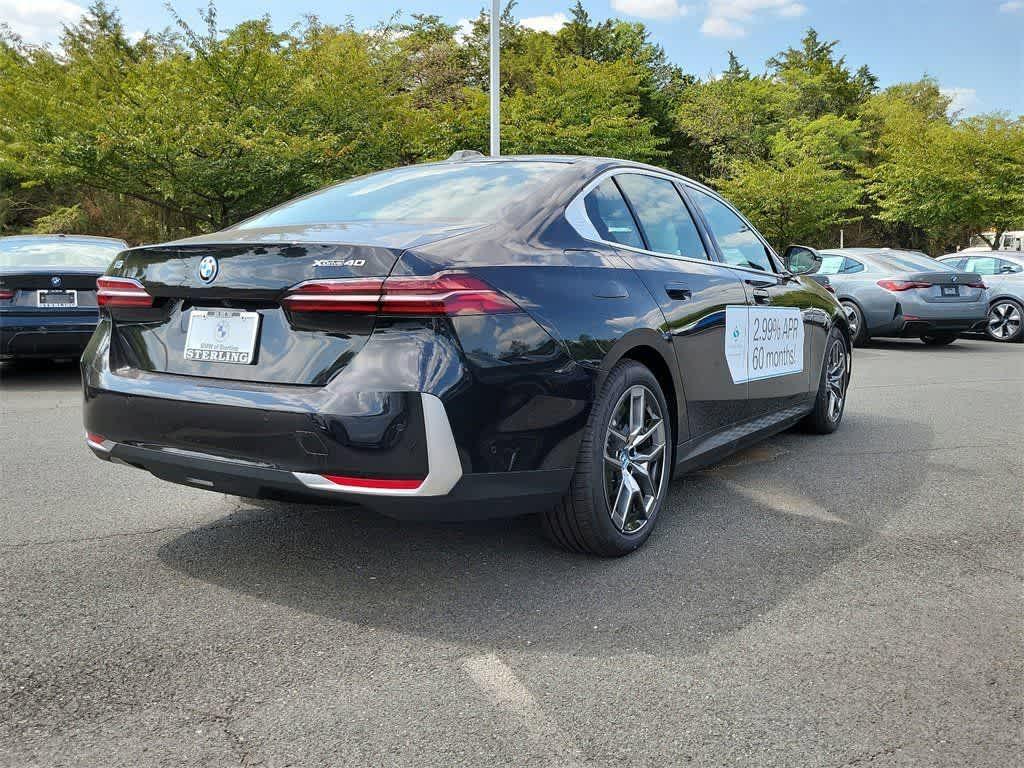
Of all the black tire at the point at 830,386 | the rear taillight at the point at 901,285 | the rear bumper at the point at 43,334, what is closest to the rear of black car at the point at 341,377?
the black tire at the point at 830,386

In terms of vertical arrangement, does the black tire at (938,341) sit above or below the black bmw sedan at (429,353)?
below

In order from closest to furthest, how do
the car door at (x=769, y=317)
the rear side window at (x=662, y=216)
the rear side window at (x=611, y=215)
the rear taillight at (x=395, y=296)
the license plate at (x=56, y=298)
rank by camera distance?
the rear taillight at (x=395, y=296) → the rear side window at (x=611, y=215) → the rear side window at (x=662, y=216) → the car door at (x=769, y=317) → the license plate at (x=56, y=298)

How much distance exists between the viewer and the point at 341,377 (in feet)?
8.96

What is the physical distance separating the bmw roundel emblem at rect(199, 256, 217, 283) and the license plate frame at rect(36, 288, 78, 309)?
5805mm

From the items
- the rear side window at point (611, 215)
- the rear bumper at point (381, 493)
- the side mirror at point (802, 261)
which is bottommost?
the rear bumper at point (381, 493)

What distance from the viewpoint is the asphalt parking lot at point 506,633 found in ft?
7.12

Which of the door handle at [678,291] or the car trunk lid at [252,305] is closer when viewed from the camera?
the car trunk lid at [252,305]

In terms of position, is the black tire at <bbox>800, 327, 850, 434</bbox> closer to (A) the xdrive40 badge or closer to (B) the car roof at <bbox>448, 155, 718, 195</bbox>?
(B) the car roof at <bbox>448, 155, 718, 195</bbox>

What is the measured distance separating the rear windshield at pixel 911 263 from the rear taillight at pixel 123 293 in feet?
38.1

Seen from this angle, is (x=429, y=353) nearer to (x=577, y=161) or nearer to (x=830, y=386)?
(x=577, y=161)

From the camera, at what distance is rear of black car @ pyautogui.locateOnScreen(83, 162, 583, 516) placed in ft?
8.87

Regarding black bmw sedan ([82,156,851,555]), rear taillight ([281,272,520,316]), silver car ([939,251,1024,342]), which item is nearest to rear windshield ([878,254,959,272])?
silver car ([939,251,1024,342])

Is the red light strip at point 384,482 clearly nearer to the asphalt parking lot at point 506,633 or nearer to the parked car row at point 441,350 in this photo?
the parked car row at point 441,350

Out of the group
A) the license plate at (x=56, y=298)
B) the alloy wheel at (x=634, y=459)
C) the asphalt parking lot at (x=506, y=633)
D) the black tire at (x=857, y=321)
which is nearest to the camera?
the asphalt parking lot at (x=506, y=633)
